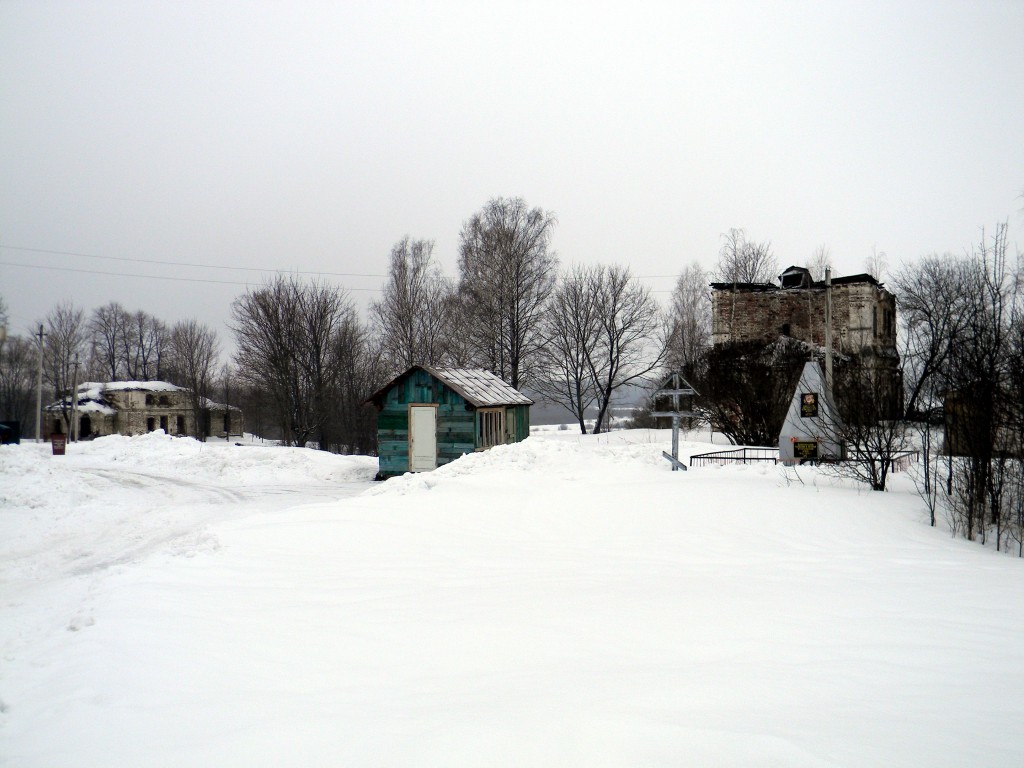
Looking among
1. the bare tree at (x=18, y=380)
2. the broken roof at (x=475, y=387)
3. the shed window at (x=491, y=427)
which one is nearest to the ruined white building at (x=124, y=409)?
the bare tree at (x=18, y=380)

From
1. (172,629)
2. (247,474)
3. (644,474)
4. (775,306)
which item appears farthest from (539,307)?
(172,629)

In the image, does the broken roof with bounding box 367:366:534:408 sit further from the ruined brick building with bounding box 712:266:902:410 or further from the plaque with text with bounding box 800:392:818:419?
the ruined brick building with bounding box 712:266:902:410

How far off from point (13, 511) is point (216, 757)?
1420cm

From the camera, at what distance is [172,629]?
5.39 meters

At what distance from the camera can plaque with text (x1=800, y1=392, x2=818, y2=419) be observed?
1524cm

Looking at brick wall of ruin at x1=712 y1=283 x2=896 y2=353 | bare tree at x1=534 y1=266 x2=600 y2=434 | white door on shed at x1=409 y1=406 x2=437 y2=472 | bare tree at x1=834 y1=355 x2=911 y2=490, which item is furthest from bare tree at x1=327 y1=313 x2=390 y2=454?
bare tree at x1=834 y1=355 x2=911 y2=490

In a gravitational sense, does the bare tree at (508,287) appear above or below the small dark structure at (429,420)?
above

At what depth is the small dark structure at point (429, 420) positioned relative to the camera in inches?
865

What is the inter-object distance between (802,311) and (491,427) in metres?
23.4

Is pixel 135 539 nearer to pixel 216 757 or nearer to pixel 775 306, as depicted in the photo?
pixel 216 757

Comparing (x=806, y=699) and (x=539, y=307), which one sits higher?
(x=539, y=307)

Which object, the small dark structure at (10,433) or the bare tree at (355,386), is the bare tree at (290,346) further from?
the small dark structure at (10,433)

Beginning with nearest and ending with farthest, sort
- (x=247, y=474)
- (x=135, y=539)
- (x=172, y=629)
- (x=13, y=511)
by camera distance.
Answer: (x=172, y=629) < (x=135, y=539) < (x=13, y=511) < (x=247, y=474)

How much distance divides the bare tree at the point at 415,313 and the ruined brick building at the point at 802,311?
16.3 m
